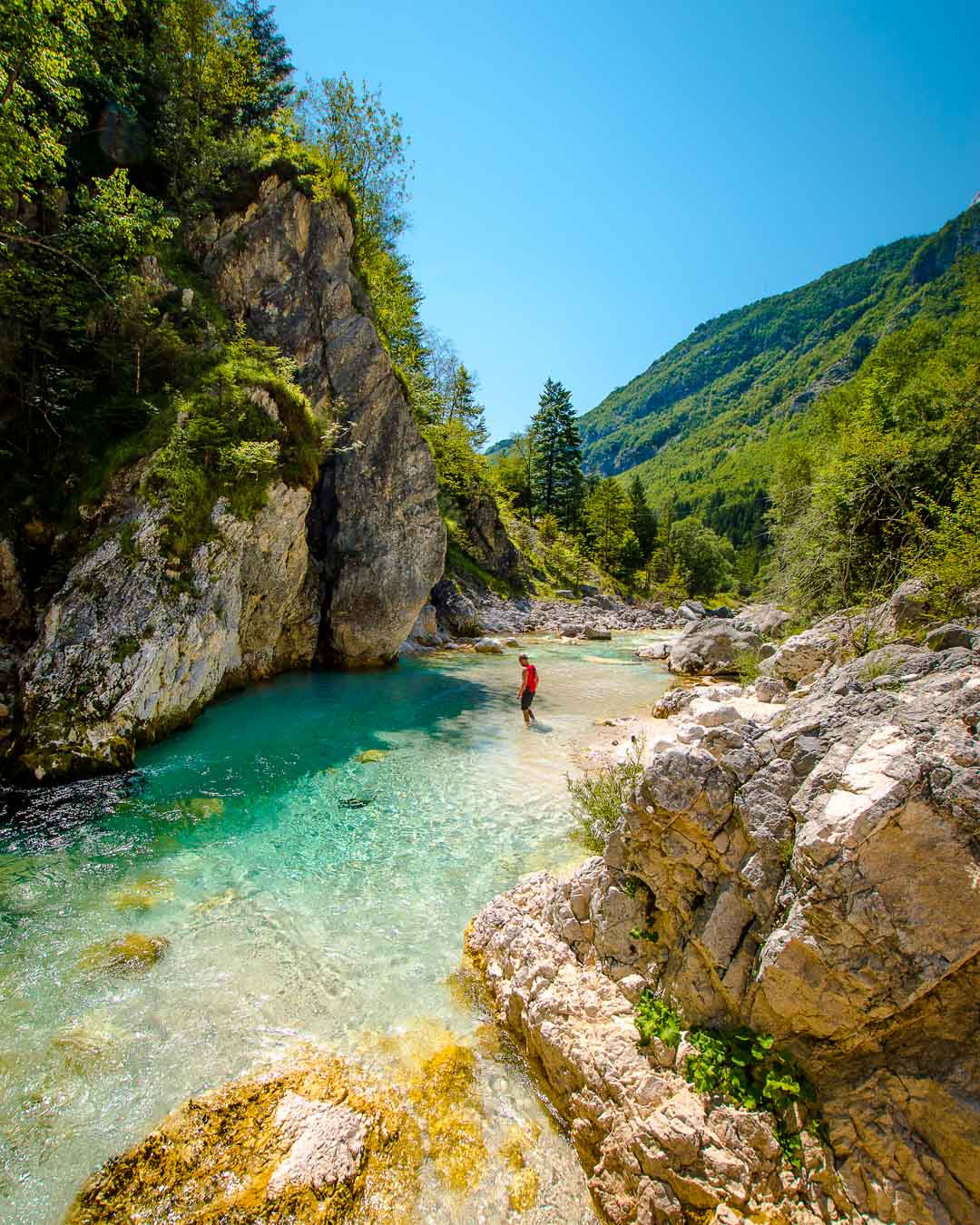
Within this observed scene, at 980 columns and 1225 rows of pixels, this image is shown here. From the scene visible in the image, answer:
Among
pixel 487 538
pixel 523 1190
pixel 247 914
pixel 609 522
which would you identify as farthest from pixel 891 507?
pixel 609 522

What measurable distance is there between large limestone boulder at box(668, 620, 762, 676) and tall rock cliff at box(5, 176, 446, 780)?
12269 mm

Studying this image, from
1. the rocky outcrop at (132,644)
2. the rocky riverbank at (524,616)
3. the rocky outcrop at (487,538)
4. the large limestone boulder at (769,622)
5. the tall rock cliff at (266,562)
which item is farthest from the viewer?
the rocky outcrop at (487,538)

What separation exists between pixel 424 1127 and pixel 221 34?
36.2 metres

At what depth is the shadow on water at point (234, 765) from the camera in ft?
28.7

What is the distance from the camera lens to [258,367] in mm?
17141

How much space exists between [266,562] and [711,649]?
19.1 m

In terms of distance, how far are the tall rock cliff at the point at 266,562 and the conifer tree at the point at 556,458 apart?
1827 inches

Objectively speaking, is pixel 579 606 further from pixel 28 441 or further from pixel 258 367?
pixel 28 441

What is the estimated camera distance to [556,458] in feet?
223

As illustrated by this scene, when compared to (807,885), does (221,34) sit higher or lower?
higher

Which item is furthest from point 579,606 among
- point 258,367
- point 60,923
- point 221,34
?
point 60,923

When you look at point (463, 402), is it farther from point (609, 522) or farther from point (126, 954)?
point (126, 954)

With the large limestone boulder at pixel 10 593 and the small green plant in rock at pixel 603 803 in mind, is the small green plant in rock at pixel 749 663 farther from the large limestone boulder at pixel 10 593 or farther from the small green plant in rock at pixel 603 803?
the large limestone boulder at pixel 10 593

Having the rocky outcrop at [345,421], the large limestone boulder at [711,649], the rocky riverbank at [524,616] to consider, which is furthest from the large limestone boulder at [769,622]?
the rocky outcrop at [345,421]
